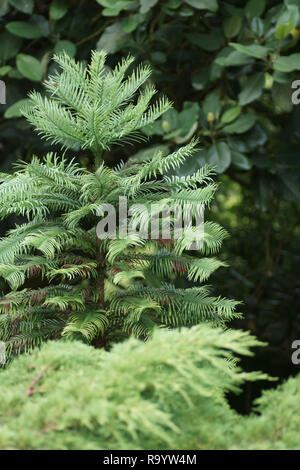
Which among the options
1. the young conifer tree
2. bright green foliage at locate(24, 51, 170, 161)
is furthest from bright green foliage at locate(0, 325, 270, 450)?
bright green foliage at locate(24, 51, 170, 161)

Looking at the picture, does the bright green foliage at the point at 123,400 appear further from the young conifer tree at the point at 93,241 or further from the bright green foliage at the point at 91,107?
the bright green foliage at the point at 91,107

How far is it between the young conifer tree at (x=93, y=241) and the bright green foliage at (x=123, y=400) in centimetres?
24

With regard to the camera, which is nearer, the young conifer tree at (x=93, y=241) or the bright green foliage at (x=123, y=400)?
the bright green foliage at (x=123, y=400)

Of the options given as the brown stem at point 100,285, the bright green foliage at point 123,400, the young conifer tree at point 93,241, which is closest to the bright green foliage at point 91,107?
the young conifer tree at point 93,241

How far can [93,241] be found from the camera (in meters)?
1.01

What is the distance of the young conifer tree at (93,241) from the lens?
3.08 ft

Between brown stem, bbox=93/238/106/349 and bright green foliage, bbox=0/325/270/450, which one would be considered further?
brown stem, bbox=93/238/106/349

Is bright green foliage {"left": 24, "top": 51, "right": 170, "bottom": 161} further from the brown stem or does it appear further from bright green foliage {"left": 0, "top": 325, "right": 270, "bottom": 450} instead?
bright green foliage {"left": 0, "top": 325, "right": 270, "bottom": 450}

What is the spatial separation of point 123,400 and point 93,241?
46 centimetres

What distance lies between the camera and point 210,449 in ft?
2.04

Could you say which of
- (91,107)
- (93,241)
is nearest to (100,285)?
(93,241)

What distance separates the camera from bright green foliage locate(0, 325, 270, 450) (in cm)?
57

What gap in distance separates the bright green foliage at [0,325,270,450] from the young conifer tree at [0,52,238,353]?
244 mm

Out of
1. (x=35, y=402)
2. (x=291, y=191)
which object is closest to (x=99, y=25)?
(x=291, y=191)
